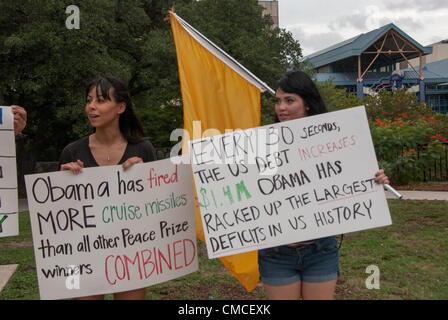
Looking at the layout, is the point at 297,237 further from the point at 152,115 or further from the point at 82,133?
the point at 152,115

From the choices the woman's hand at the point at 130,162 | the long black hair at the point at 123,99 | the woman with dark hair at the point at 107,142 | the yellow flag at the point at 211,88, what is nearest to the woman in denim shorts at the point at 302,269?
the woman with dark hair at the point at 107,142

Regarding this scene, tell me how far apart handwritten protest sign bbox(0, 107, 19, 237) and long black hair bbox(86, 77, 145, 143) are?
2.24 ft

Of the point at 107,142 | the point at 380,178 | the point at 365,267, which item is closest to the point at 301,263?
the point at 380,178

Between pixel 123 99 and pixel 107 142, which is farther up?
pixel 123 99

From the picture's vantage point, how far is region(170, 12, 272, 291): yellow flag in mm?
4180

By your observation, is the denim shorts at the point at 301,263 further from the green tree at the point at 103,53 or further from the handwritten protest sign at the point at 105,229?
the green tree at the point at 103,53

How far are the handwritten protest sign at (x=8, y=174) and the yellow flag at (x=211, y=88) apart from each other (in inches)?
56.8

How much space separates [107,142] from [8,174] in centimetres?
79

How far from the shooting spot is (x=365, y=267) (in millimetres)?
5789

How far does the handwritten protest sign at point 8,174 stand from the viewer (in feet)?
10.4

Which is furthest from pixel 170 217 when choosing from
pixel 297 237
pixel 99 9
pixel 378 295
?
pixel 99 9

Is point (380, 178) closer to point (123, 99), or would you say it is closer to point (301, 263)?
→ point (301, 263)

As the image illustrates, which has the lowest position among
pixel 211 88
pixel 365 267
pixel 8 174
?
pixel 365 267

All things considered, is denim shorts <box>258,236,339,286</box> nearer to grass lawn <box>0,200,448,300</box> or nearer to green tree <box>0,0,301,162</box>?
grass lawn <box>0,200,448,300</box>
